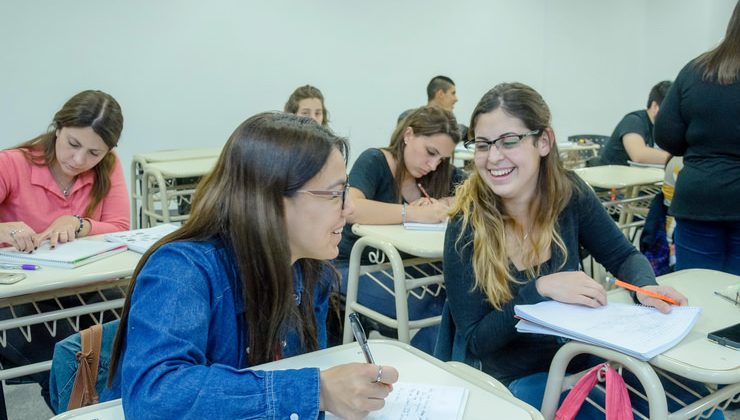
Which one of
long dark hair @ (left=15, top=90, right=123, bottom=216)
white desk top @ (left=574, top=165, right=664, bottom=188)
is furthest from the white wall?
white desk top @ (left=574, top=165, right=664, bottom=188)

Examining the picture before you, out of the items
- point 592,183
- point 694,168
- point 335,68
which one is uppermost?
point 335,68

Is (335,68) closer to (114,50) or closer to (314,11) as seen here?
(314,11)

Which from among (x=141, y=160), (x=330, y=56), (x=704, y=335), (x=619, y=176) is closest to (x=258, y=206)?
(x=704, y=335)

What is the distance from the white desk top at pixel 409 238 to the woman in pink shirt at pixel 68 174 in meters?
0.92

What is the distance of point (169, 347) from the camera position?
34.9 inches

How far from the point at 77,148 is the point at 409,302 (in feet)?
4.15

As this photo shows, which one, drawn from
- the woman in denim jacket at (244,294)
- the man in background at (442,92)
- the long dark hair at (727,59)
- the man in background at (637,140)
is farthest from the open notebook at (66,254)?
the man in background at (442,92)

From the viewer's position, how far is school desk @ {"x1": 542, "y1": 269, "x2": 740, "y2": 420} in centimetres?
116

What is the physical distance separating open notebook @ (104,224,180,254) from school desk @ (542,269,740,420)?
4.10ft

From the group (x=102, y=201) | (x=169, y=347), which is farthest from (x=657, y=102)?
(x=169, y=347)

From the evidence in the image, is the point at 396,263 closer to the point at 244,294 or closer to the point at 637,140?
the point at 244,294

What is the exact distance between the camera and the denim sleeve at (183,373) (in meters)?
0.86

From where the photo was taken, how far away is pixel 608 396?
1.20 meters

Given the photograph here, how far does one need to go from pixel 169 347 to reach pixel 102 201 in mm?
1686
